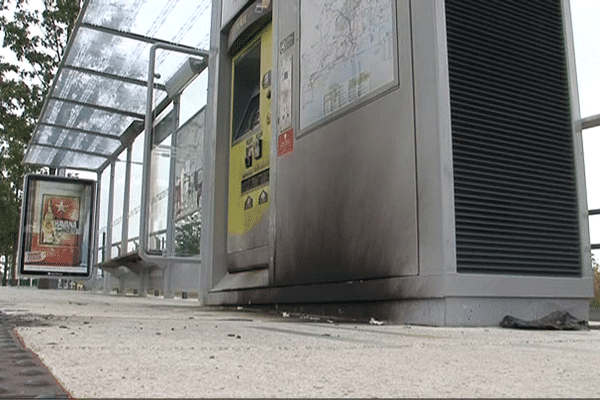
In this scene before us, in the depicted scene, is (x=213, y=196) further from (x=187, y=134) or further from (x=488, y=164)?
(x=488, y=164)

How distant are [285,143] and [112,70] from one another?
13.3 feet

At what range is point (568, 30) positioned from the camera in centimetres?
283

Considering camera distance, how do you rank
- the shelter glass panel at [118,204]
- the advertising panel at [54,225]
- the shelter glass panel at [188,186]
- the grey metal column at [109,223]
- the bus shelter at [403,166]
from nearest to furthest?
the bus shelter at [403,166] → the shelter glass panel at [188,186] → the advertising panel at [54,225] → the shelter glass panel at [118,204] → the grey metal column at [109,223]

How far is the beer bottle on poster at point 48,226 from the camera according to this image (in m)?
8.87

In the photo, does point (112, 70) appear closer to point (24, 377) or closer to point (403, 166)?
point (403, 166)

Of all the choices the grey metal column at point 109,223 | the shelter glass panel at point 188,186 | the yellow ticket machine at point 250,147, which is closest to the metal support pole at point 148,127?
the shelter glass panel at point 188,186

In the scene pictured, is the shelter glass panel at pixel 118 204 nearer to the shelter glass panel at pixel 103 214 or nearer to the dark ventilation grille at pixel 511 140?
the shelter glass panel at pixel 103 214

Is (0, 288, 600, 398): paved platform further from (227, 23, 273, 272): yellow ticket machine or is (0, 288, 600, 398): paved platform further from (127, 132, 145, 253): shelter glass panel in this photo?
(127, 132, 145, 253): shelter glass panel

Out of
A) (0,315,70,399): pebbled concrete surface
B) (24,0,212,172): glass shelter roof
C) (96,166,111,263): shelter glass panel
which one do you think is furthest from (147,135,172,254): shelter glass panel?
(0,315,70,399): pebbled concrete surface

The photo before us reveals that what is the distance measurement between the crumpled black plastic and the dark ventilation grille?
200 millimetres

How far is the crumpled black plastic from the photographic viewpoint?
88.7 inches

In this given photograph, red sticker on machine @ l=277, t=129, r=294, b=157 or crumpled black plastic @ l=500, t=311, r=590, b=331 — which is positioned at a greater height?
red sticker on machine @ l=277, t=129, r=294, b=157

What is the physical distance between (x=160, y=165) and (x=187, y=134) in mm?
407

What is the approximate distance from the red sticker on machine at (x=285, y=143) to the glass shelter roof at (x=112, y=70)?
2.24m
